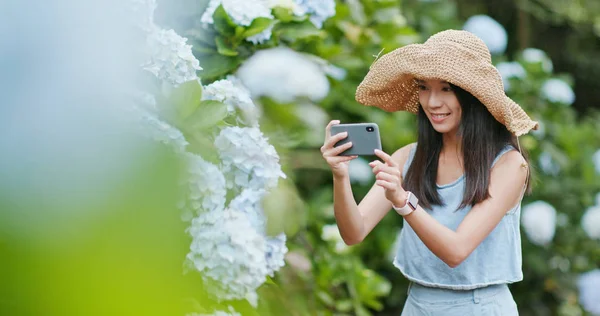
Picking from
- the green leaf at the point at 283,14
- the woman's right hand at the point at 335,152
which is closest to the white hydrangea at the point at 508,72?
the green leaf at the point at 283,14

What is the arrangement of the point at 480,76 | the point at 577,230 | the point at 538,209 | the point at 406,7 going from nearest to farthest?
the point at 480,76 → the point at 538,209 → the point at 577,230 → the point at 406,7

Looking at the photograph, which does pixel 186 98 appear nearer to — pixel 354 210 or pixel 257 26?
pixel 354 210

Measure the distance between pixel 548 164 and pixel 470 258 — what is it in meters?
2.84

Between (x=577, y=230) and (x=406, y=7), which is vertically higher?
(x=406, y=7)

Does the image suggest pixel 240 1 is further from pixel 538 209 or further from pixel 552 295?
pixel 552 295

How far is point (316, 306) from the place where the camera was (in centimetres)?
301

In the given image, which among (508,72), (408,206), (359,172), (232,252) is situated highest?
(232,252)

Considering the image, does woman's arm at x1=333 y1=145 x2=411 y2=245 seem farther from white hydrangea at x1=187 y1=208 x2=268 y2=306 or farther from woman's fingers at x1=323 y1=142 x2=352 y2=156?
white hydrangea at x1=187 y1=208 x2=268 y2=306

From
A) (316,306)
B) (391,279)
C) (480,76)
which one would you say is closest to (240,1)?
(480,76)

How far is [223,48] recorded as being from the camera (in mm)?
2084

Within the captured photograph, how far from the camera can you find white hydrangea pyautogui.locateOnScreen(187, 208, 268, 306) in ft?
4.00

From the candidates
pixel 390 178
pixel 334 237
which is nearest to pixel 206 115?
pixel 390 178

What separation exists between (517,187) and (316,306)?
1372 mm

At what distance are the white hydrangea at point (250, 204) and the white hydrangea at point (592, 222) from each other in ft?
10.3
